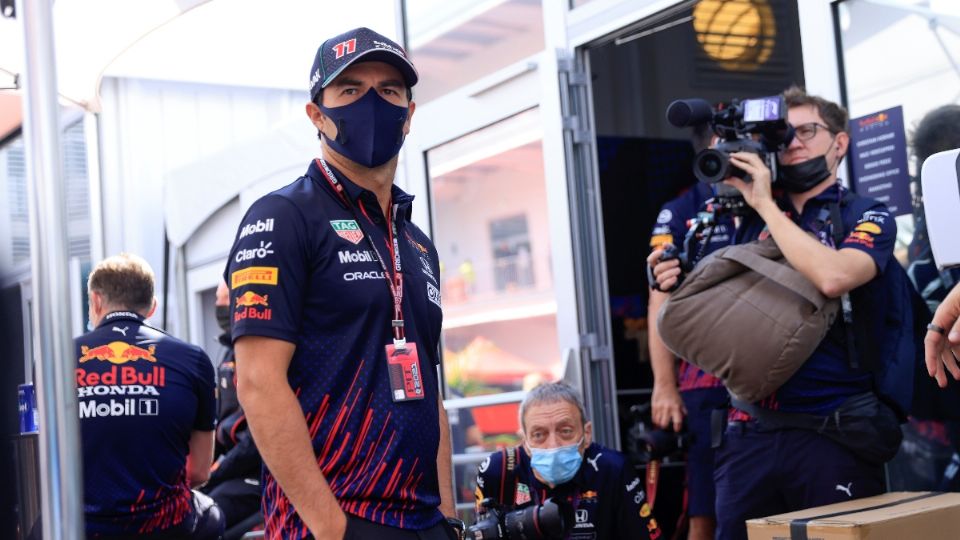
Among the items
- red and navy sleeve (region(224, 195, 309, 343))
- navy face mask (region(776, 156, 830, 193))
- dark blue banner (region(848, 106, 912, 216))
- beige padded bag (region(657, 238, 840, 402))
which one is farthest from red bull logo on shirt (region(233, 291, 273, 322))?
dark blue banner (region(848, 106, 912, 216))

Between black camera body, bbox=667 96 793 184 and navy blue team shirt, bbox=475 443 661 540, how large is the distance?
112cm

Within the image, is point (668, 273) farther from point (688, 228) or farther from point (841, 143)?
point (688, 228)

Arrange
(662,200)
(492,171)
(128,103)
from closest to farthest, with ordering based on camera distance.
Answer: (662,200) < (492,171) < (128,103)

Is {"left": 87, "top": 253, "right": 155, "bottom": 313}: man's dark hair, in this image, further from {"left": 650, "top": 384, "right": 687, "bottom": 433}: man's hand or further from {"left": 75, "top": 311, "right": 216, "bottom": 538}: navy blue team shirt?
{"left": 650, "top": 384, "right": 687, "bottom": 433}: man's hand

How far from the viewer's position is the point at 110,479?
3846mm

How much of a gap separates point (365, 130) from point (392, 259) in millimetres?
258

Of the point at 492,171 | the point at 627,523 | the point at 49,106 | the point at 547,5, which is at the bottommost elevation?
the point at 627,523

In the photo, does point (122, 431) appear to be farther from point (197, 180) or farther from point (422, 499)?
point (197, 180)

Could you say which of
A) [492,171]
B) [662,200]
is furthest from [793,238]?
[492,171]

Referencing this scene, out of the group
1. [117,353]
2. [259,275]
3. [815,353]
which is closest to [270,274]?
[259,275]

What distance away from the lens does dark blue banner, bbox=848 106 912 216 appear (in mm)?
4027

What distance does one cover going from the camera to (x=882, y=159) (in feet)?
13.4

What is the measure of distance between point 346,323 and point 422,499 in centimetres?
36

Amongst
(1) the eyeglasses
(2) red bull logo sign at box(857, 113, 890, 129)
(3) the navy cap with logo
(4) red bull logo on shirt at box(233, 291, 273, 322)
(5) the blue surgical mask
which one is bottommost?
(5) the blue surgical mask
